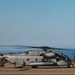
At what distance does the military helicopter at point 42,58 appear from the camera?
128 feet

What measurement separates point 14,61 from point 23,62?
3.92ft

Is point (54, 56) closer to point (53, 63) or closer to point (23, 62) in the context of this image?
point (53, 63)

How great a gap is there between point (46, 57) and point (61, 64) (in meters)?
2.13

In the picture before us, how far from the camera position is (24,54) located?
Result: 132 ft

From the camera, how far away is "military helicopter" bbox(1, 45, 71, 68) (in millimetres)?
38969

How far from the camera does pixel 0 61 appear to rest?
40.2 m

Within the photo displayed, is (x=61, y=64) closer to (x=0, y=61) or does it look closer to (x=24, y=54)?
(x=24, y=54)

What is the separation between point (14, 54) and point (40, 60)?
147 inches

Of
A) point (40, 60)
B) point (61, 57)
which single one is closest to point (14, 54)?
point (40, 60)

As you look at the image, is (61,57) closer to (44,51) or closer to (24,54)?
(44,51)

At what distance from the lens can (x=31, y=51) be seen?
40.2 metres

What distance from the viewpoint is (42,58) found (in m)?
39.4

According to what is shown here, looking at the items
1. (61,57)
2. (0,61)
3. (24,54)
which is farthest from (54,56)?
(0,61)

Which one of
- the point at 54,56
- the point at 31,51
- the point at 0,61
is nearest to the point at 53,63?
the point at 54,56
